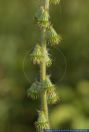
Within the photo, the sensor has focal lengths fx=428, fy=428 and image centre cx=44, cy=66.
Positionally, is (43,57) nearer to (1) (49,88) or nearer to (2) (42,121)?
(1) (49,88)

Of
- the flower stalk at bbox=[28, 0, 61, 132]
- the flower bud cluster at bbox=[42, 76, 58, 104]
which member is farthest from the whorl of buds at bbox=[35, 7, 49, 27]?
the flower bud cluster at bbox=[42, 76, 58, 104]

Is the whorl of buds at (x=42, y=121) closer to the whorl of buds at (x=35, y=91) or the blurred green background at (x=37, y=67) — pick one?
the whorl of buds at (x=35, y=91)

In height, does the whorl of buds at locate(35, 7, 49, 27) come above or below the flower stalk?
above

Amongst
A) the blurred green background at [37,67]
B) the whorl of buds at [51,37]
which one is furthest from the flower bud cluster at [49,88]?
the blurred green background at [37,67]

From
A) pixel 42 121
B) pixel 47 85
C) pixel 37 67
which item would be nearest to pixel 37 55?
pixel 47 85

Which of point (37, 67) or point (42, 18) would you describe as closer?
point (42, 18)

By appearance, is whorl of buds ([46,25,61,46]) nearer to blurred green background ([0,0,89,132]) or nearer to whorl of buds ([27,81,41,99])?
whorl of buds ([27,81,41,99])
